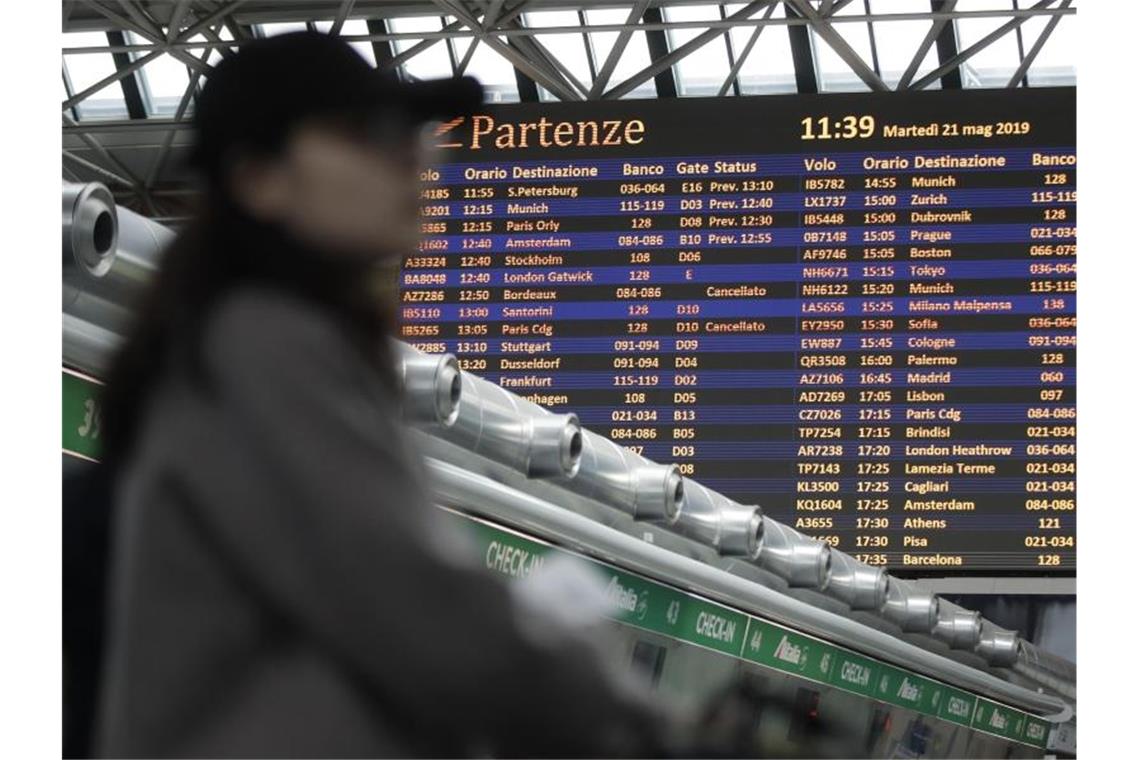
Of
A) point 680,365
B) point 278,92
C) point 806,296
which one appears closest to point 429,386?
point 278,92

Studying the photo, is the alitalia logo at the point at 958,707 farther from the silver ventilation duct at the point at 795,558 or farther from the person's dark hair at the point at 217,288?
the person's dark hair at the point at 217,288

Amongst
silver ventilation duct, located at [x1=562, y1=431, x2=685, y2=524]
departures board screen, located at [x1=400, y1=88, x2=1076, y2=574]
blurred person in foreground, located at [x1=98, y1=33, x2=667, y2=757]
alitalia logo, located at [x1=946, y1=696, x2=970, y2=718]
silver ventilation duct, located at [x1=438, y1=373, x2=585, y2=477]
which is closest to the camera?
blurred person in foreground, located at [x1=98, y1=33, x2=667, y2=757]

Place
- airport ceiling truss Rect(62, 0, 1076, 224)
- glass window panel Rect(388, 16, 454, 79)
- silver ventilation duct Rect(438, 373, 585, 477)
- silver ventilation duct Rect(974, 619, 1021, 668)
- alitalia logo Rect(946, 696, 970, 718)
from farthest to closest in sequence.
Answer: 1. glass window panel Rect(388, 16, 454, 79)
2. airport ceiling truss Rect(62, 0, 1076, 224)
3. silver ventilation duct Rect(974, 619, 1021, 668)
4. alitalia logo Rect(946, 696, 970, 718)
5. silver ventilation duct Rect(438, 373, 585, 477)

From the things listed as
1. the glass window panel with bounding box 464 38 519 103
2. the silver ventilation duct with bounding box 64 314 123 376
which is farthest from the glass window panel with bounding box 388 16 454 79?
the silver ventilation duct with bounding box 64 314 123 376

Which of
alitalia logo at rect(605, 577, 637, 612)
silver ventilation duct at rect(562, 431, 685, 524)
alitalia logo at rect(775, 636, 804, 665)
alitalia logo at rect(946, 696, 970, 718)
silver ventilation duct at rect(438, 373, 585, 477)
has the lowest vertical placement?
alitalia logo at rect(946, 696, 970, 718)

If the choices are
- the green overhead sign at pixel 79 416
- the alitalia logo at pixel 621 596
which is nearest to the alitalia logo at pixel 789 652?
the alitalia logo at pixel 621 596

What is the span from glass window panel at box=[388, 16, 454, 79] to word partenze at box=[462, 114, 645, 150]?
4.12 m

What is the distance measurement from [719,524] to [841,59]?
9421 mm

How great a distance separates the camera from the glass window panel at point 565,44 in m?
17.1

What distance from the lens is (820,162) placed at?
1349 cm

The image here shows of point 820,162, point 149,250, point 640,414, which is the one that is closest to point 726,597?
point 149,250

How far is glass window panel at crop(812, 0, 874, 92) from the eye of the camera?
17.1m

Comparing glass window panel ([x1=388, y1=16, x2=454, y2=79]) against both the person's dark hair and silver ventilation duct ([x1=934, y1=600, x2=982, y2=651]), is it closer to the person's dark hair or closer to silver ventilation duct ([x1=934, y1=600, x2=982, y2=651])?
silver ventilation duct ([x1=934, y1=600, x2=982, y2=651])

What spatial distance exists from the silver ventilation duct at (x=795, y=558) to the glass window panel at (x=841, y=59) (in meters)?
8.18
